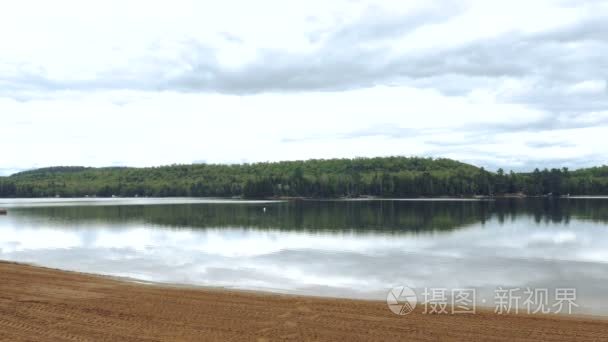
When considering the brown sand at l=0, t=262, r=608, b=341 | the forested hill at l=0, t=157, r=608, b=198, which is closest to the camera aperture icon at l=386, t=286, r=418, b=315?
the brown sand at l=0, t=262, r=608, b=341

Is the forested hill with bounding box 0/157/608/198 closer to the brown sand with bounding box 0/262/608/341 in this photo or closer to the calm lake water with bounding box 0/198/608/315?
the calm lake water with bounding box 0/198/608/315

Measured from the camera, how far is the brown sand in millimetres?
11039

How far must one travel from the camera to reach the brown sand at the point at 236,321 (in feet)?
36.2

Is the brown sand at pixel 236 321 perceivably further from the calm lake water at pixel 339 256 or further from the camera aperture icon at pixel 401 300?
the calm lake water at pixel 339 256

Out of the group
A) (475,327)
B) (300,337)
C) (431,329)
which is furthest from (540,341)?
(300,337)

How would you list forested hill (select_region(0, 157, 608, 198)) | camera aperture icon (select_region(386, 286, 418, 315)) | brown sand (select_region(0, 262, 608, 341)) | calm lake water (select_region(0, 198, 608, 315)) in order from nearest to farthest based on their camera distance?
brown sand (select_region(0, 262, 608, 341))
camera aperture icon (select_region(386, 286, 418, 315))
calm lake water (select_region(0, 198, 608, 315))
forested hill (select_region(0, 157, 608, 198))

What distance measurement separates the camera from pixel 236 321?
1218 centimetres

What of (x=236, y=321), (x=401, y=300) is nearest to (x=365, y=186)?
(x=401, y=300)

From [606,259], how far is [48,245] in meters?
32.5

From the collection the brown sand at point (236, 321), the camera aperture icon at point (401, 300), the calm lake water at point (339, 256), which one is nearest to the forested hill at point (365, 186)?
the calm lake water at point (339, 256)

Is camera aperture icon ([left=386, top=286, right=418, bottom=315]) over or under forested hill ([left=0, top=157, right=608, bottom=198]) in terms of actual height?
under

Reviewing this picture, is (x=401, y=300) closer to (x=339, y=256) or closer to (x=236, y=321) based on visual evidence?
(x=236, y=321)

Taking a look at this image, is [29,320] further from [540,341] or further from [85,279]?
[540,341]

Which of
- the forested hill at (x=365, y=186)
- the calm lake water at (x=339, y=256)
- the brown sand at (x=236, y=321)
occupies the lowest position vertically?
the calm lake water at (x=339, y=256)
